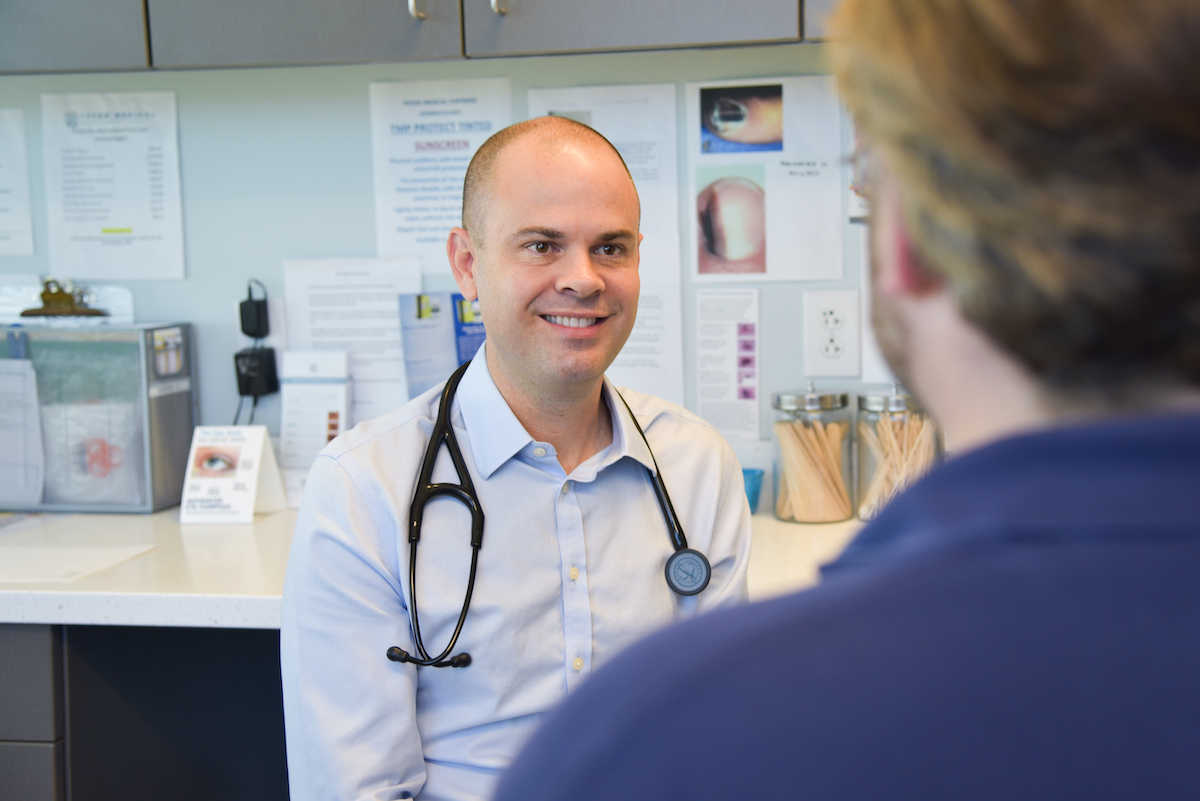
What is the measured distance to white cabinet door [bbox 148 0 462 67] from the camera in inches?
61.0

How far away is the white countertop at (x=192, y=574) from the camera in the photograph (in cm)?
140

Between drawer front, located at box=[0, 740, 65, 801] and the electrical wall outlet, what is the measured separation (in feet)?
4.72

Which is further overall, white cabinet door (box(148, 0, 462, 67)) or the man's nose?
white cabinet door (box(148, 0, 462, 67))

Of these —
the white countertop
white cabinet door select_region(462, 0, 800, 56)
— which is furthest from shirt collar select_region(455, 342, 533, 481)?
white cabinet door select_region(462, 0, 800, 56)

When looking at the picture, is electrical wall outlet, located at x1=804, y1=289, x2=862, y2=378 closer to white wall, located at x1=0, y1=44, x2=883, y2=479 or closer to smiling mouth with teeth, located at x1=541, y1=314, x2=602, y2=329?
white wall, located at x1=0, y1=44, x2=883, y2=479

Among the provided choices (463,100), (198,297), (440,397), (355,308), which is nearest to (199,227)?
(198,297)

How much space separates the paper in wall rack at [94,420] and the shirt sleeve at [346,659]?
93cm

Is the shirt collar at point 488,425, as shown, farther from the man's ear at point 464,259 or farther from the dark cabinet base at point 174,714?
the dark cabinet base at point 174,714

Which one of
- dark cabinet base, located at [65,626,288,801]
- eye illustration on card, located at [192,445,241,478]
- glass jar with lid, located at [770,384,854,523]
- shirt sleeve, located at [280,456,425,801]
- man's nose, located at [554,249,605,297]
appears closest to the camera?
shirt sleeve, located at [280,456,425,801]

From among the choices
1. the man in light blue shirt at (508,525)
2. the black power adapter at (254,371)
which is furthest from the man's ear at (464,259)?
the black power adapter at (254,371)

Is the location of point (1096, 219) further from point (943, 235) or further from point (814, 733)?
point (814, 733)

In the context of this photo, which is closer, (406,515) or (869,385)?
(406,515)

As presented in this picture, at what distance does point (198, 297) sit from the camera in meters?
2.03

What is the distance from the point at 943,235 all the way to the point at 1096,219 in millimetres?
Result: 55
